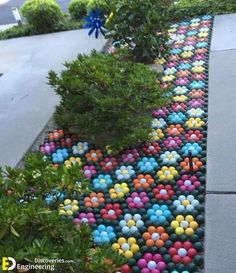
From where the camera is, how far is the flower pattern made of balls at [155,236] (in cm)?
296

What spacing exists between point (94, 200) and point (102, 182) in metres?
0.24

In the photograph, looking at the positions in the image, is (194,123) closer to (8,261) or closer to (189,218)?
(189,218)

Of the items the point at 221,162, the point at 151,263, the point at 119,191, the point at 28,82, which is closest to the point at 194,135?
the point at 221,162

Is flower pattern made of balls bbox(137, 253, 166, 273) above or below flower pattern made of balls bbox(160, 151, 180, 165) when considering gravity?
above

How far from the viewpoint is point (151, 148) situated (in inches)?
156

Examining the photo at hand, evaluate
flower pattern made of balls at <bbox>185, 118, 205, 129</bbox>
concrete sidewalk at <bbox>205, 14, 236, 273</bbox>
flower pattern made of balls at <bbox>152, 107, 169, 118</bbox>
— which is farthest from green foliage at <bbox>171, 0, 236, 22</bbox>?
flower pattern made of balls at <bbox>185, 118, 205, 129</bbox>

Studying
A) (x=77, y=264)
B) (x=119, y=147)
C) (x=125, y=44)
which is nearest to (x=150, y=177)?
(x=119, y=147)

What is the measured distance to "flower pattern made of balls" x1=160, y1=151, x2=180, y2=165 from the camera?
3777 millimetres

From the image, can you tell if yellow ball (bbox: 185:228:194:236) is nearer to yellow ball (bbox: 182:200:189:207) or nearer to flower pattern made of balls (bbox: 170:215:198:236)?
flower pattern made of balls (bbox: 170:215:198:236)

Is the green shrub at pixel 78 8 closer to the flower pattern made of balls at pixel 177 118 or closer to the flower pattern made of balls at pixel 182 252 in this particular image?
the flower pattern made of balls at pixel 177 118

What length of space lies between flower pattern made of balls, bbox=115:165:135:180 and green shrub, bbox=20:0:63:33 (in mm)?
4935

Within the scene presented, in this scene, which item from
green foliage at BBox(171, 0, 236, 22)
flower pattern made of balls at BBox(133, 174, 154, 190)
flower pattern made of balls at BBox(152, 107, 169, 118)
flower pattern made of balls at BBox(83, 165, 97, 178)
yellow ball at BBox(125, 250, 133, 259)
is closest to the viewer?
yellow ball at BBox(125, 250, 133, 259)

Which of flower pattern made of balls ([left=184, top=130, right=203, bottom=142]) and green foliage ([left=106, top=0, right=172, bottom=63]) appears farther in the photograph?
green foliage ([left=106, top=0, right=172, bottom=63])

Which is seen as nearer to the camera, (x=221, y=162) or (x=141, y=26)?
(x=221, y=162)
